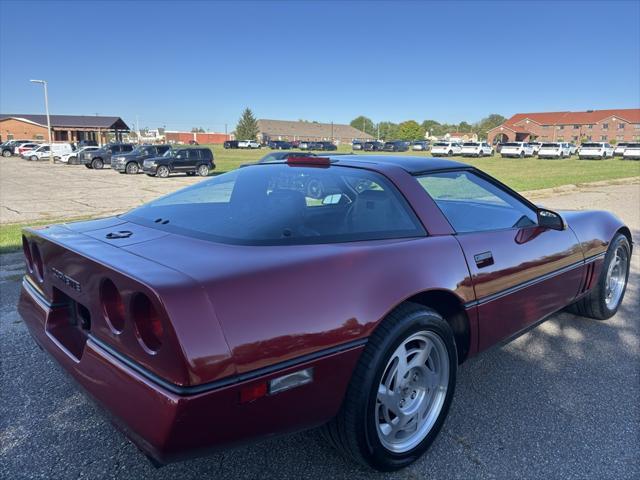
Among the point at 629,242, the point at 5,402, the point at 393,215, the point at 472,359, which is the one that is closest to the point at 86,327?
the point at 5,402

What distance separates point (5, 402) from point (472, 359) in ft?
8.49

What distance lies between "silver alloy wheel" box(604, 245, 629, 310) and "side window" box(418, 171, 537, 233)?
1375 mm

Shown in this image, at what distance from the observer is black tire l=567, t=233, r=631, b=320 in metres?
3.80

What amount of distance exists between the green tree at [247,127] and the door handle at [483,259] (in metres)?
106

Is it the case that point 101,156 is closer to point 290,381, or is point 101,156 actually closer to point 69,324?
point 69,324

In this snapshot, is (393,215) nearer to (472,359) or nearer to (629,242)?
(472,359)

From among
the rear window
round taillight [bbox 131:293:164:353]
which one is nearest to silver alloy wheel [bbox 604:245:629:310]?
the rear window

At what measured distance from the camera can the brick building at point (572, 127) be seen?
9230cm

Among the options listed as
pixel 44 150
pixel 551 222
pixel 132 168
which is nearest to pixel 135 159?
pixel 132 168

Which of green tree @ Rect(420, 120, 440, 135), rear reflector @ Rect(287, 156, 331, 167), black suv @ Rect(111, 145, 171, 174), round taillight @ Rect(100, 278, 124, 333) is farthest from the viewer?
green tree @ Rect(420, 120, 440, 135)

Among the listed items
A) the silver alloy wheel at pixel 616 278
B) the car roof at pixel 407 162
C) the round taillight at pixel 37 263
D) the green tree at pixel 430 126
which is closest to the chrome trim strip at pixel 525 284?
the silver alloy wheel at pixel 616 278

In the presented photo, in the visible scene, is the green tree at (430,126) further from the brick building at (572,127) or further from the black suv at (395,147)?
the black suv at (395,147)

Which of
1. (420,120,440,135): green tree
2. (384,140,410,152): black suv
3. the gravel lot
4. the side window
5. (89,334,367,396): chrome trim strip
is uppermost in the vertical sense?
(420,120,440,135): green tree

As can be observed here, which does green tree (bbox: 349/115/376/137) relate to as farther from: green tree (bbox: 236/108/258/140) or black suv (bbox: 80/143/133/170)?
black suv (bbox: 80/143/133/170)
